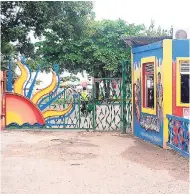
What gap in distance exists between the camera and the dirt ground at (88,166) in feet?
20.0

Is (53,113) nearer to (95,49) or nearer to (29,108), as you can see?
(29,108)

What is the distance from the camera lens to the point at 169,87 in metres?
9.51

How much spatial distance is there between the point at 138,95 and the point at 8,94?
3990 mm

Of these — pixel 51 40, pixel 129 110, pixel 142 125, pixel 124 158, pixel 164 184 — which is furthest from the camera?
pixel 51 40

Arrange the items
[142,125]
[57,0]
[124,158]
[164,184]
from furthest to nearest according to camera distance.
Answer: [57,0], [142,125], [124,158], [164,184]

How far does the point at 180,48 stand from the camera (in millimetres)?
9453

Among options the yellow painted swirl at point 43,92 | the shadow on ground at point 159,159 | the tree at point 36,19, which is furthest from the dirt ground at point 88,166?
the tree at point 36,19

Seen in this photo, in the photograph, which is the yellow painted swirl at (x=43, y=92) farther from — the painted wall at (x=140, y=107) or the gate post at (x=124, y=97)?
the painted wall at (x=140, y=107)

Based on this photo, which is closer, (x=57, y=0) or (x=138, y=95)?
(x=138, y=95)

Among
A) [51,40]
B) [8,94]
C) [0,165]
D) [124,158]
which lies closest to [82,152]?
[124,158]

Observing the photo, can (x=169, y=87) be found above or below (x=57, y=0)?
below

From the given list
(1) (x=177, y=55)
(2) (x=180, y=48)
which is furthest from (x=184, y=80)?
(2) (x=180, y=48)

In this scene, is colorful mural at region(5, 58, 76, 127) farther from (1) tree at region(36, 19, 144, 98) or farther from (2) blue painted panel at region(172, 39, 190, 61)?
(1) tree at region(36, 19, 144, 98)

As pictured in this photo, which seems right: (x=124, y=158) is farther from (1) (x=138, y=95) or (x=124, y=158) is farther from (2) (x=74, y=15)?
(2) (x=74, y=15)
